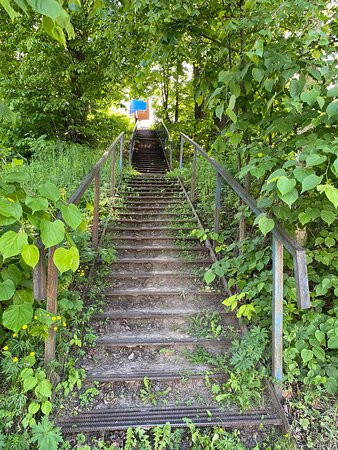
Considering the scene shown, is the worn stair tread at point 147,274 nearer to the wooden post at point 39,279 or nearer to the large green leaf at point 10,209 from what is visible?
the wooden post at point 39,279

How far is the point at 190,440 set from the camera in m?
1.74

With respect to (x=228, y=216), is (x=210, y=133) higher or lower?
higher

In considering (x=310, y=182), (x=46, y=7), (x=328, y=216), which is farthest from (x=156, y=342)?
(x=46, y=7)

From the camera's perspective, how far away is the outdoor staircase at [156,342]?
1.82m

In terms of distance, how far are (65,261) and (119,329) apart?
105cm

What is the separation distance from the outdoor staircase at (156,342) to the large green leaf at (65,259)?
0.84m

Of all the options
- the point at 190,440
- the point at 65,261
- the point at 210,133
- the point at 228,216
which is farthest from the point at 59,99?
the point at 190,440

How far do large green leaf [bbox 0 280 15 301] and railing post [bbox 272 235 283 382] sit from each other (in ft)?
4.55

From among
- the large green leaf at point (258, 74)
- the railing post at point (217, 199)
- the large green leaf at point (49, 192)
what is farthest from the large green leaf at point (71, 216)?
the railing post at point (217, 199)

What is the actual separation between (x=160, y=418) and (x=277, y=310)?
880 millimetres

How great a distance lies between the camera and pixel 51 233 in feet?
4.88

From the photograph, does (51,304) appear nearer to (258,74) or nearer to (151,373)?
(151,373)

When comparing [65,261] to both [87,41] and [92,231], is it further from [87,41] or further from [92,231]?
[87,41]

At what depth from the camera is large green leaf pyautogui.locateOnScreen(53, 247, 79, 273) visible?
61.4 inches
